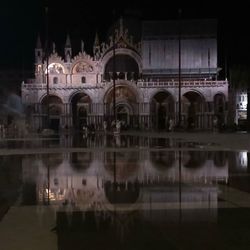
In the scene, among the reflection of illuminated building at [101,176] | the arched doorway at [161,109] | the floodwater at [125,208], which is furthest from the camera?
the arched doorway at [161,109]

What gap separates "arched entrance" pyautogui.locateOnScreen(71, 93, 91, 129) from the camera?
339ft

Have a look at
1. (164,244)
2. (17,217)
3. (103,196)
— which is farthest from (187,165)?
(164,244)

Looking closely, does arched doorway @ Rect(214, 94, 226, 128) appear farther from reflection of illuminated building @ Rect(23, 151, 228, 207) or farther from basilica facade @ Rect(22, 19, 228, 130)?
reflection of illuminated building @ Rect(23, 151, 228, 207)

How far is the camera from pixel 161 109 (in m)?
104

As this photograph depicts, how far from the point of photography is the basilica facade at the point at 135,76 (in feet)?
319

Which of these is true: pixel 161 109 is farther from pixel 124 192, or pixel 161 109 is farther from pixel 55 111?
pixel 124 192

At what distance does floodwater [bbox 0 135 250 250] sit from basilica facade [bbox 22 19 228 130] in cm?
7846

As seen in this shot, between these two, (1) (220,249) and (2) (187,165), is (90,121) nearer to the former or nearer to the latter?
(2) (187,165)

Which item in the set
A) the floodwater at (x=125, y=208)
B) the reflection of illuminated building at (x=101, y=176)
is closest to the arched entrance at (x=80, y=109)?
the reflection of illuminated building at (x=101, y=176)

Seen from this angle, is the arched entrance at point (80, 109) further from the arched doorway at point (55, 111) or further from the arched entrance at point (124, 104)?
the arched entrance at point (124, 104)

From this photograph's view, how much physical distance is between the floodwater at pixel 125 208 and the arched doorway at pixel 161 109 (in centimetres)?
8003

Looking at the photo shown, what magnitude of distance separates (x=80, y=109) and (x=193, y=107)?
2163cm

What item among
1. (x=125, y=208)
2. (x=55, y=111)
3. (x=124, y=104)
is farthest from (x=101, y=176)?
(x=55, y=111)

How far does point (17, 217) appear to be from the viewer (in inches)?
391
